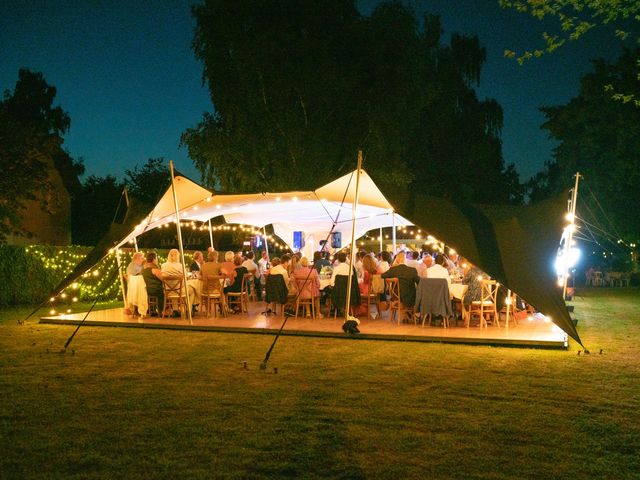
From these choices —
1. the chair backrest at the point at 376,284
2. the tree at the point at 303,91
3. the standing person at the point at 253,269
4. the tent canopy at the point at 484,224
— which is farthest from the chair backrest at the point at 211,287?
the tree at the point at 303,91

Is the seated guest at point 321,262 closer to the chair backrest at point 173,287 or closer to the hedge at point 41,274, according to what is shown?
the chair backrest at point 173,287

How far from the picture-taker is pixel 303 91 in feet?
68.9

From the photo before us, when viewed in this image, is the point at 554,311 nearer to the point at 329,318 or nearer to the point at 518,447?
the point at 518,447

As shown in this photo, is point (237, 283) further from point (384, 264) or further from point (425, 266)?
point (425, 266)

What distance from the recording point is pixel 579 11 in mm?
7371

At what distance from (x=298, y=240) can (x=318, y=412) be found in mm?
15590

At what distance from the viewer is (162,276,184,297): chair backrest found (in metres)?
11.5

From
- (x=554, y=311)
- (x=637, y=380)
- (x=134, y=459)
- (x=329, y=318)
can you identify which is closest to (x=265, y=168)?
(x=329, y=318)

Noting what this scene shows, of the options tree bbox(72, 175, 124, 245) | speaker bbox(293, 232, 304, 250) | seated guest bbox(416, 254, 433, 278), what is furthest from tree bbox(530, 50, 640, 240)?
tree bbox(72, 175, 124, 245)

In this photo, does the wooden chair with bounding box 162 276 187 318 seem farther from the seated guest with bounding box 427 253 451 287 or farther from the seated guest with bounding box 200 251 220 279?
the seated guest with bounding box 427 253 451 287

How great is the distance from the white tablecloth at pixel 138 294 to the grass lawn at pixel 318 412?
9.70 ft

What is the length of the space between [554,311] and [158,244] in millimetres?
36195

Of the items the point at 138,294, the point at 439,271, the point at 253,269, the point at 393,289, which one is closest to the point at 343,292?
the point at 393,289

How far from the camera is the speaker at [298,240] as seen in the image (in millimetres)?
20648
